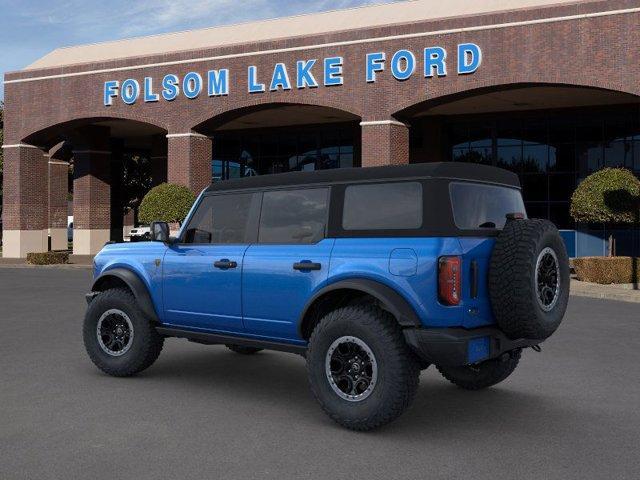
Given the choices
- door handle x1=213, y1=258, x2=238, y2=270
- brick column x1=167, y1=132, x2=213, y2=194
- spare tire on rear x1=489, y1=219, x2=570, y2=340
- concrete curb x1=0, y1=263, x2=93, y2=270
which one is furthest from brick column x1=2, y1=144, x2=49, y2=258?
spare tire on rear x1=489, y1=219, x2=570, y2=340

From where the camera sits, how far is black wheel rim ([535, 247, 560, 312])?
6102 millimetres

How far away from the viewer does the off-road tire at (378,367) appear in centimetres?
576

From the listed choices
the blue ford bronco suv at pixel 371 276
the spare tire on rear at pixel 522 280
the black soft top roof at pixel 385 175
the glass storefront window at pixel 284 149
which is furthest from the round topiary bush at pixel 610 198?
the spare tire on rear at pixel 522 280

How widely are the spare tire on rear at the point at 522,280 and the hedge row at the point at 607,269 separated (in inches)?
614

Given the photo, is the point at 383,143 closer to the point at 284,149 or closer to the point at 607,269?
the point at 607,269

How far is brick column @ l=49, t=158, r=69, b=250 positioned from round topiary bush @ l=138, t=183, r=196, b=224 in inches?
542

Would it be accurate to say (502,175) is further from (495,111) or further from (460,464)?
(495,111)

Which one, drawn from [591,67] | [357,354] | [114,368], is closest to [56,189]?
[591,67]

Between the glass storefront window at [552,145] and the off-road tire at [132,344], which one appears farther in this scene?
the glass storefront window at [552,145]

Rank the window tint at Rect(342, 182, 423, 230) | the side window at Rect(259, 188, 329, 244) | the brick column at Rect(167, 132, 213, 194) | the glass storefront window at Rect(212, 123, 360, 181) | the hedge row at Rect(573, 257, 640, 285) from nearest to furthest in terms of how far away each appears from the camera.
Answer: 1. the window tint at Rect(342, 182, 423, 230)
2. the side window at Rect(259, 188, 329, 244)
3. the hedge row at Rect(573, 257, 640, 285)
4. the brick column at Rect(167, 132, 213, 194)
5. the glass storefront window at Rect(212, 123, 360, 181)

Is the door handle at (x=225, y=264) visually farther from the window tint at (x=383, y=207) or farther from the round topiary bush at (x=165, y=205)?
the round topiary bush at (x=165, y=205)

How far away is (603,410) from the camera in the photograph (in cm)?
666

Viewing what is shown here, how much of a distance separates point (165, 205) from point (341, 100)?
776 centimetres

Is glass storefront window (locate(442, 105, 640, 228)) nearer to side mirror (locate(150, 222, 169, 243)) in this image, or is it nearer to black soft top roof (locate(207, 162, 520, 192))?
black soft top roof (locate(207, 162, 520, 192))
